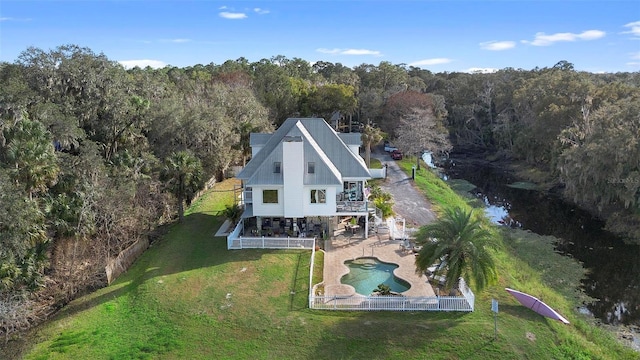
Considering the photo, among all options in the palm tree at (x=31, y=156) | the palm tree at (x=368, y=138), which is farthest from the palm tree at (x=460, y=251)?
the palm tree at (x=368, y=138)

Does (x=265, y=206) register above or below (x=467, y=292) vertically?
A: above

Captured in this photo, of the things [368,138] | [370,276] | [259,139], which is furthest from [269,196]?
[368,138]

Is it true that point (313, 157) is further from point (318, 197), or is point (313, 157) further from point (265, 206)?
point (265, 206)

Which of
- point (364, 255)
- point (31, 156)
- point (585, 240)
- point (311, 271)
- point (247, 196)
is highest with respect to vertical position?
point (31, 156)

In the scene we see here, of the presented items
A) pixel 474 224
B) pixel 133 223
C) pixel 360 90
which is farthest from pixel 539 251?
pixel 360 90

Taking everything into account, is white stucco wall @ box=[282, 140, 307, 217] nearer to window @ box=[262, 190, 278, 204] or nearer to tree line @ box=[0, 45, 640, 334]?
window @ box=[262, 190, 278, 204]

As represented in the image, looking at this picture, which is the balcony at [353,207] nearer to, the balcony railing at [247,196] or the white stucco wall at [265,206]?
the white stucco wall at [265,206]

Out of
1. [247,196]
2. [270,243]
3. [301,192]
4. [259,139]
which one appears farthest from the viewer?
[259,139]
